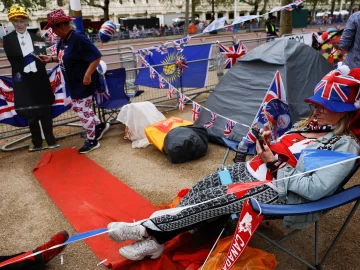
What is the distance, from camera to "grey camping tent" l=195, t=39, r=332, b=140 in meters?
4.49

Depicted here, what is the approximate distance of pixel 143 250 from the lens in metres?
2.32

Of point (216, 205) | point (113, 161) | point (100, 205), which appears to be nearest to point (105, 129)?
point (113, 161)

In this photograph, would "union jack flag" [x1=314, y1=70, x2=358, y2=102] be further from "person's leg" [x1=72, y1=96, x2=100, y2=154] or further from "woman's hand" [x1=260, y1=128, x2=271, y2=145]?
"person's leg" [x1=72, y1=96, x2=100, y2=154]

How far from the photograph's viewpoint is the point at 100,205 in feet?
10.8

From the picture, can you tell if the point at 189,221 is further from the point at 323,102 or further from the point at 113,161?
the point at 113,161

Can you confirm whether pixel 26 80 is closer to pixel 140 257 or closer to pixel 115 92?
pixel 115 92

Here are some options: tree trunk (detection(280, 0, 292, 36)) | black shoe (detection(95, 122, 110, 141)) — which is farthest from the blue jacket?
tree trunk (detection(280, 0, 292, 36))

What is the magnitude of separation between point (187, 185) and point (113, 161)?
1.22 m

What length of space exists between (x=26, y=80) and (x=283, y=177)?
3784 mm

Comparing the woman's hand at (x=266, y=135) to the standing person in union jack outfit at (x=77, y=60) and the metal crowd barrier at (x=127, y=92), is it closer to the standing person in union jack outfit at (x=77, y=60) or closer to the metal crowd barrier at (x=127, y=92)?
the standing person in union jack outfit at (x=77, y=60)

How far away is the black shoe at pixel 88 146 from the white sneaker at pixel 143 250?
2502mm

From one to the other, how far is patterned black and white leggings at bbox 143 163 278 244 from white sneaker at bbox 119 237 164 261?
0.19 feet

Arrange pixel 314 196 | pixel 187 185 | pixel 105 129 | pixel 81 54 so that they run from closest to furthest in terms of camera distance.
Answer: pixel 314 196 → pixel 187 185 → pixel 81 54 → pixel 105 129

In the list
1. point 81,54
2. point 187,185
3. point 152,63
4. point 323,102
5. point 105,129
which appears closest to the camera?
point 323,102
